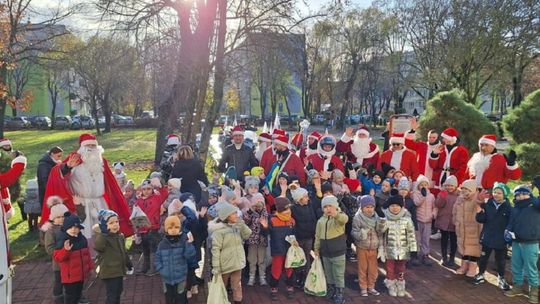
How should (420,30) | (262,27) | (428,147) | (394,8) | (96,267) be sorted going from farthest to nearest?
(394,8) < (420,30) < (262,27) < (428,147) < (96,267)

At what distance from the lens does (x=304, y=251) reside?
612 centimetres

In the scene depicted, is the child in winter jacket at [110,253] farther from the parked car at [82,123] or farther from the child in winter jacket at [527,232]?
the parked car at [82,123]

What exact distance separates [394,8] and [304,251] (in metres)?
28.4

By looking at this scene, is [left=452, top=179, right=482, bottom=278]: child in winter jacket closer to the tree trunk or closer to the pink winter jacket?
the pink winter jacket

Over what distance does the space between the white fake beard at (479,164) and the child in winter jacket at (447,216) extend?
2.26ft

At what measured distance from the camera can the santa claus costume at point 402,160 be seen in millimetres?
7953

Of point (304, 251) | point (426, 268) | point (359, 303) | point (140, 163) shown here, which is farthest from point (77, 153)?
point (140, 163)

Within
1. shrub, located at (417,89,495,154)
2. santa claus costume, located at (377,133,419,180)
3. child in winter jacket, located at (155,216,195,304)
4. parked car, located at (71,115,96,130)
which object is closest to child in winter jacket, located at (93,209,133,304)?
child in winter jacket, located at (155,216,195,304)

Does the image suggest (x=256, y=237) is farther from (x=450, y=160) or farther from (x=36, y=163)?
(x=36, y=163)

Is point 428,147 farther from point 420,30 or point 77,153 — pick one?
point 420,30

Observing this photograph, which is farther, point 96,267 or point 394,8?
point 394,8

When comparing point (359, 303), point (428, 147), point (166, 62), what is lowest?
point (359, 303)

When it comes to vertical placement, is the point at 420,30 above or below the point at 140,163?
above

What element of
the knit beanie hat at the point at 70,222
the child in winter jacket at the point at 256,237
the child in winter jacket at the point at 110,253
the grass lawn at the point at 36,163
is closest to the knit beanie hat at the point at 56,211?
the knit beanie hat at the point at 70,222
